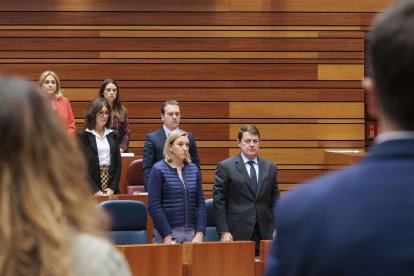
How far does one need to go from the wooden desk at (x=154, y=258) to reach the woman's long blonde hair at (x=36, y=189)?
141 inches

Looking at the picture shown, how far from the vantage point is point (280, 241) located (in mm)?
1089

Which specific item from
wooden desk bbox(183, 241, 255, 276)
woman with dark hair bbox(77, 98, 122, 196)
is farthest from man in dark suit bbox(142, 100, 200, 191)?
wooden desk bbox(183, 241, 255, 276)

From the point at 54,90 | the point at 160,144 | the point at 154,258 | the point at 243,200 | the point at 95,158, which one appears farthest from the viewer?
the point at 54,90

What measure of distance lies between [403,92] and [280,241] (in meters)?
0.24

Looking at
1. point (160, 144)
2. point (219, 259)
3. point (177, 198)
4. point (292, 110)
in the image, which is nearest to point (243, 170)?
point (177, 198)

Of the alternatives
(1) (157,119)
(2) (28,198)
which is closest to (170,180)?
(1) (157,119)

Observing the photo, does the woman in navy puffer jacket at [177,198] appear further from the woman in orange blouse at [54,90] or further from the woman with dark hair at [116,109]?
the woman with dark hair at [116,109]

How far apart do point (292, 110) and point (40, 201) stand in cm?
802

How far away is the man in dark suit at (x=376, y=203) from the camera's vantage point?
1041 millimetres

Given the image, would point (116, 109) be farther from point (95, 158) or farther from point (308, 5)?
point (308, 5)

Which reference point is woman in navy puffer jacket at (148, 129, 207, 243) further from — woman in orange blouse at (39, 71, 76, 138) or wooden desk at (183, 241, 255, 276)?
woman in orange blouse at (39, 71, 76, 138)

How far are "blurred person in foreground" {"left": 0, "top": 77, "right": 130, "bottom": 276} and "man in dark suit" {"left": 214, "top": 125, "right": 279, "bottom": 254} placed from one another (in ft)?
15.4

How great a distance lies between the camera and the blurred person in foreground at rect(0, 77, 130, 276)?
1.09 metres

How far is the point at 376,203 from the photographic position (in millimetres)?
1054
